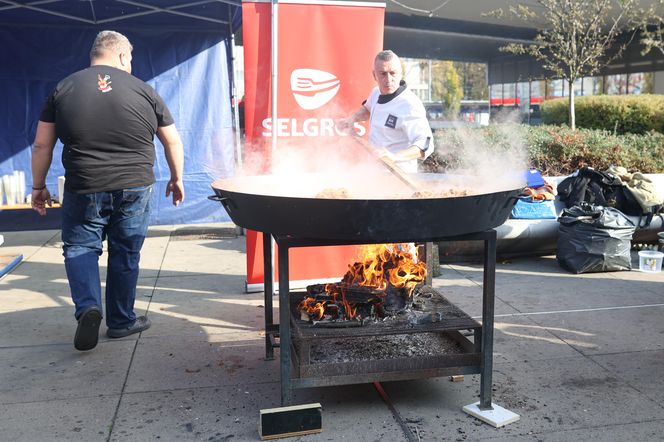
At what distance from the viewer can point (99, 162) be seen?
3.78 m

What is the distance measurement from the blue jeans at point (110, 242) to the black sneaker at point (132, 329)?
0.12 ft

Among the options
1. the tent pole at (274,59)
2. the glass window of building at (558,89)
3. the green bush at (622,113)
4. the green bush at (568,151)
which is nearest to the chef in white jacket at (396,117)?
the tent pole at (274,59)

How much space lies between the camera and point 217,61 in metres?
8.39

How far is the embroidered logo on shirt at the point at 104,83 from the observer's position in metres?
3.73

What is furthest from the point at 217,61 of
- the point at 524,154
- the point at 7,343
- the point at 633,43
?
the point at 633,43

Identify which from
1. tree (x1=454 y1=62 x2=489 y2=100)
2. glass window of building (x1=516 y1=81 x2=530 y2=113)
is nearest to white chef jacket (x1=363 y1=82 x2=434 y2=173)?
glass window of building (x1=516 y1=81 x2=530 y2=113)

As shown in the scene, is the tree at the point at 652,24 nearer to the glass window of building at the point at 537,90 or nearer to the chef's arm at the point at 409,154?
the glass window of building at the point at 537,90

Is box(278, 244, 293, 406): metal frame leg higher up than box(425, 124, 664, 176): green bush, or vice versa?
box(425, 124, 664, 176): green bush

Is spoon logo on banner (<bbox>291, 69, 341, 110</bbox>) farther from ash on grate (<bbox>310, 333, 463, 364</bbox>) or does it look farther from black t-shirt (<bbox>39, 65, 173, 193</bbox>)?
ash on grate (<bbox>310, 333, 463, 364</bbox>)

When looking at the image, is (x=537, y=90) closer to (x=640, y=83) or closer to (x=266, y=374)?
(x=640, y=83)

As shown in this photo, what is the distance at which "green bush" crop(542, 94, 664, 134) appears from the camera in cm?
1401

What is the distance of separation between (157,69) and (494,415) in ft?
22.4

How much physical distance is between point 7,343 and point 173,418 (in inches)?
69.1

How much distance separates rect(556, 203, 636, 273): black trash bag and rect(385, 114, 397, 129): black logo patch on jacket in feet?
9.01
